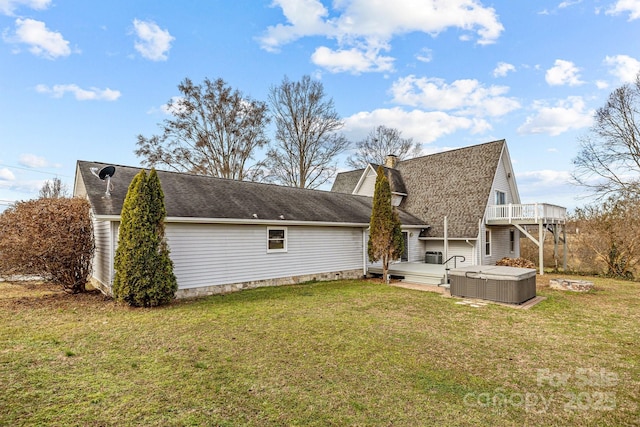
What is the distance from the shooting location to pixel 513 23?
12.1 metres

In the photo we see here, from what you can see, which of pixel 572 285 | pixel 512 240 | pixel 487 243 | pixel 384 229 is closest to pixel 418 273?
pixel 384 229

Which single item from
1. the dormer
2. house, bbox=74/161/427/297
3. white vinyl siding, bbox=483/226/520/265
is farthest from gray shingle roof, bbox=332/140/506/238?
house, bbox=74/161/427/297

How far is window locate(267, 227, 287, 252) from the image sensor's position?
1070cm

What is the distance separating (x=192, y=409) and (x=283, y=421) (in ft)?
3.18

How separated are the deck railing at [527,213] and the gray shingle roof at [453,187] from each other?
90cm

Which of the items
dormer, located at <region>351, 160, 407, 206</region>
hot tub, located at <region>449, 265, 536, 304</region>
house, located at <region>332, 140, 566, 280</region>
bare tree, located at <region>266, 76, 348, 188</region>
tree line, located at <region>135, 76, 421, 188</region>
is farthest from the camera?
bare tree, located at <region>266, 76, 348, 188</region>

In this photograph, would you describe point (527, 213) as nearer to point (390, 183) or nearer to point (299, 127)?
point (390, 183)

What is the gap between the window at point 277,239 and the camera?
10.7 m

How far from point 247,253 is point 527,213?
1240 centimetres

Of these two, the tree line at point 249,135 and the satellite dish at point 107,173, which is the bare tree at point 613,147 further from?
the satellite dish at point 107,173

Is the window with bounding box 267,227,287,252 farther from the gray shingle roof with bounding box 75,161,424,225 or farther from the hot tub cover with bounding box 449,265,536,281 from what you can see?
the hot tub cover with bounding box 449,265,536,281

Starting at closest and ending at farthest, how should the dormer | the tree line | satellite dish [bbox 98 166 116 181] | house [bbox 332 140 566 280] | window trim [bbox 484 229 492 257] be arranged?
1. satellite dish [bbox 98 166 116 181]
2. house [bbox 332 140 566 280]
3. window trim [bbox 484 229 492 257]
4. the dormer
5. the tree line

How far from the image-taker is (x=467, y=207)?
1509 centimetres

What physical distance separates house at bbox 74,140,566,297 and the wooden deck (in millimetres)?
42
